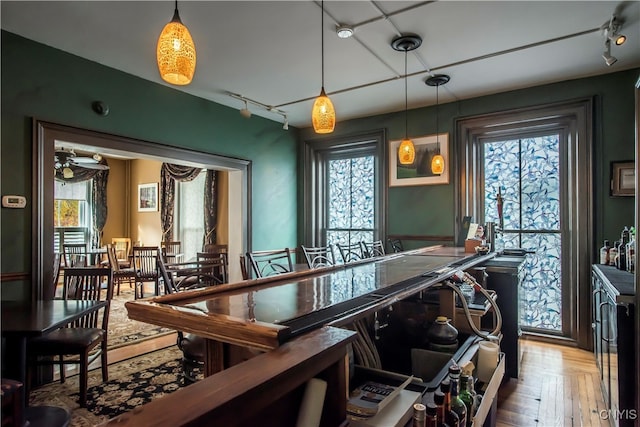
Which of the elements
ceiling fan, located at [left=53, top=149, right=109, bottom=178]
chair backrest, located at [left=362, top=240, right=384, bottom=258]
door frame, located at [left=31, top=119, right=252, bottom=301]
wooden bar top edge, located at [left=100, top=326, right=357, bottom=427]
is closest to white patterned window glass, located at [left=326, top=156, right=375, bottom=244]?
chair backrest, located at [left=362, top=240, right=384, bottom=258]

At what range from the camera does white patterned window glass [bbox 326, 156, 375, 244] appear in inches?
203

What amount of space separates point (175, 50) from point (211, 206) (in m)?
4.82

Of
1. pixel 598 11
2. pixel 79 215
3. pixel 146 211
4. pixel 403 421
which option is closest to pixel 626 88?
pixel 598 11

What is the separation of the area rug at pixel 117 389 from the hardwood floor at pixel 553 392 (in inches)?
94.1

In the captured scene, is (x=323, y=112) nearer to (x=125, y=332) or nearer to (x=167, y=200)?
(x=125, y=332)

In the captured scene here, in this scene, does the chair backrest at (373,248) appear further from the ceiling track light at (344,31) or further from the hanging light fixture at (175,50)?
the hanging light fixture at (175,50)

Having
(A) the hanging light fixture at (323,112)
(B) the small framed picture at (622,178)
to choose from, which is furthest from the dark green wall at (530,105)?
(A) the hanging light fixture at (323,112)

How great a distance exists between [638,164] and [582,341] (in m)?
2.74

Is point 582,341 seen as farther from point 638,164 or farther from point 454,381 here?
point 454,381

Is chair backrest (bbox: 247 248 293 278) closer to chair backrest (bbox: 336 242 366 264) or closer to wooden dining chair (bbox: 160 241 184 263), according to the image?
chair backrest (bbox: 336 242 366 264)

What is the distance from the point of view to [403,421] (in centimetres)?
97

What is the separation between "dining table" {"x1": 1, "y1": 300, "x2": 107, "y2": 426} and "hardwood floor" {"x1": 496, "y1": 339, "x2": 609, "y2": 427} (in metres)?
2.52

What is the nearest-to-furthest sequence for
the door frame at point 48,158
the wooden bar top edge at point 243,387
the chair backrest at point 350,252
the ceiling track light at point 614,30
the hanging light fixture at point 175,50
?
the wooden bar top edge at point 243,387, the hanging light fixture at point 175,50, the ceiling track light at point 614,30, the door frame at point 48,158, the chair backrest at point 350,252

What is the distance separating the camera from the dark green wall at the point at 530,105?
3.39m
